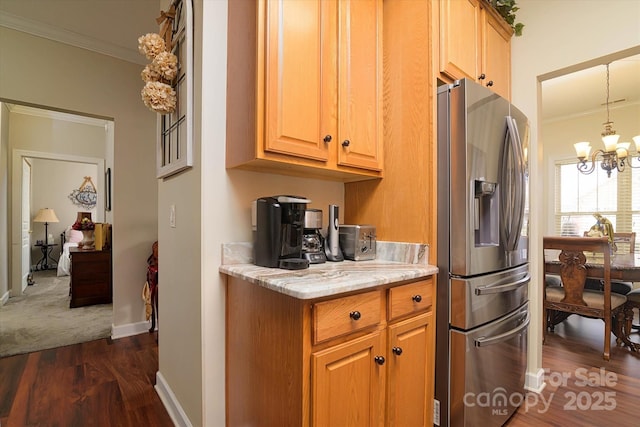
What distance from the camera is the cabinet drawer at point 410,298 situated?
1.31 meters

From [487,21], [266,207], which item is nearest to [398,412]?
[266,207]

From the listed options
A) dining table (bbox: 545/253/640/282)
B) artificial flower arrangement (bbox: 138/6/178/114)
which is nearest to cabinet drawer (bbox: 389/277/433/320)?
artificial flower arrangement (bbox: 138/6/178/114)

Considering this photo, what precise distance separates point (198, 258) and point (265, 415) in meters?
0.73

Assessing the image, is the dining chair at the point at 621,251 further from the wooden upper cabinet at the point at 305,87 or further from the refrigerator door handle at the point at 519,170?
the wooden upper cabinet at the point at 305,87

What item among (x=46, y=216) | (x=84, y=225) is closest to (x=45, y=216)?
(x=46, y=216)

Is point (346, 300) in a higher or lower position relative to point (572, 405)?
higher

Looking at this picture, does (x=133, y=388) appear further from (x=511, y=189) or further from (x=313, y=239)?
(x=511, y=189)

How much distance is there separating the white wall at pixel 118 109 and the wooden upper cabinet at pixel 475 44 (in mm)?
2621

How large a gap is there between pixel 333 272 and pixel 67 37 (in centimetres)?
349

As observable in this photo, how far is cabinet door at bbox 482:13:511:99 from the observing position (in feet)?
6.48

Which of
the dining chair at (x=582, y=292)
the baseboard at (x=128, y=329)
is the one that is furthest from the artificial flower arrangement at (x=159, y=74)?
the dining chair at (x=582, y=292)

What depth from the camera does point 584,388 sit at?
214 cm

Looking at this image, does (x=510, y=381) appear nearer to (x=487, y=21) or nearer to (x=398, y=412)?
(x=398, y=412)

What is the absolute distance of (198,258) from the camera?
57.2 inches
